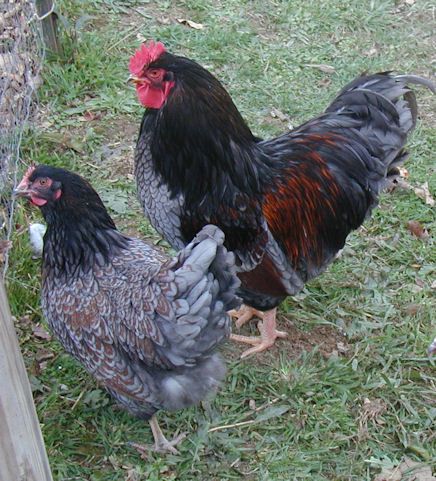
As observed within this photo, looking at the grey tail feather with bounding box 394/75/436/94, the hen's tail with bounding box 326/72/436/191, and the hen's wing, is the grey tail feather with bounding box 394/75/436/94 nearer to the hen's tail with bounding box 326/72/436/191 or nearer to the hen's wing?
the hen's tail with bounding box 326/72/436/191

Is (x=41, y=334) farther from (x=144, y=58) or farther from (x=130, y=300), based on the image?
(x=144, y=58)

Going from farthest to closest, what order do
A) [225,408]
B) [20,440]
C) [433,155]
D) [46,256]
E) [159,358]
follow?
[433,155], [225,408], [46,256], [159,358], [20,440]

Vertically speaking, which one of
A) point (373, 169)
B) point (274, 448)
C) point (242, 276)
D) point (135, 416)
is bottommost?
point (274, 448)

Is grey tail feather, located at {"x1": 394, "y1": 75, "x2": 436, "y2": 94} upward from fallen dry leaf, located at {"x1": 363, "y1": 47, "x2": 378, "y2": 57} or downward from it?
upward

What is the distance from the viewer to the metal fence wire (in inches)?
171

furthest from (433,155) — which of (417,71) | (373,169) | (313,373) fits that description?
(313,373)

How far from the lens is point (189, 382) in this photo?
2980 millimetres

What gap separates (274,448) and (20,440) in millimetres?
1748

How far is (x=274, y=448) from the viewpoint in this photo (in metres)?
3.43

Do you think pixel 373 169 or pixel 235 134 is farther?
pixel 373 169

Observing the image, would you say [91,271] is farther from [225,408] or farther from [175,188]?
[225,408]

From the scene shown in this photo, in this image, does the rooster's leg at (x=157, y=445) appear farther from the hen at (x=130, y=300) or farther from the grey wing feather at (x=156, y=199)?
the grey wing feather at (x=156, y=199)

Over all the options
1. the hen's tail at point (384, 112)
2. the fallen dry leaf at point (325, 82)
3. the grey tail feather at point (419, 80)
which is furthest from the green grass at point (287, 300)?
the grey tail feather at point (419, 80)

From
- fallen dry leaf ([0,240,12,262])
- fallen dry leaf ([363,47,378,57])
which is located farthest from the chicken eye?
fallen dry leaf ([363,47,378,57])
